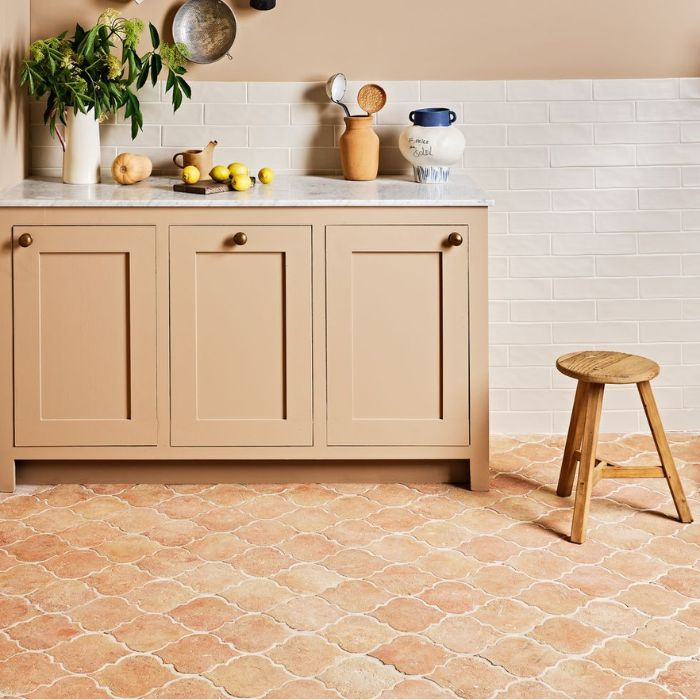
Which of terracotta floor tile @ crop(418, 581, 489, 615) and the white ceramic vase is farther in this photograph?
the white ceramic vase

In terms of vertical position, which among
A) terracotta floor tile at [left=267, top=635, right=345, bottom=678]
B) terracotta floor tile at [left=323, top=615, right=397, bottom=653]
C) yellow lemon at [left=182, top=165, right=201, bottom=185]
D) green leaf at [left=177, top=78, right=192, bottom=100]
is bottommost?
terracotta floor tile at [left=267, top=635, right=345, bottom=678]

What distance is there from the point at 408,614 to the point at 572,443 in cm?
108

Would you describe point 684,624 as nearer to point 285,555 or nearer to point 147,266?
point 285,555

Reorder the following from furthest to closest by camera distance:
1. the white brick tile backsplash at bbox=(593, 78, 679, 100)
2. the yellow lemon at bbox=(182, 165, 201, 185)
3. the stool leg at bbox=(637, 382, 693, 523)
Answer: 1. the white brick tile backsplash at bbox=(593, 78, 679, 100)
2. the yellow lemon at bbox=(182, 165, 201, 185)
3. the stool leg at bbox=(637, 382, 693, 523)

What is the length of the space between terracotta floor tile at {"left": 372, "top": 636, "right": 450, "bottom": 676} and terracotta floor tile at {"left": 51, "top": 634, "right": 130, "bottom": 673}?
635mm

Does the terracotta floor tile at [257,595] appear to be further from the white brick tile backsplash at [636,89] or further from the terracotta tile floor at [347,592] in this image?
the white brick tile backsplash at [636,89]

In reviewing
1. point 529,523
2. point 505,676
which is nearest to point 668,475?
point 529,523

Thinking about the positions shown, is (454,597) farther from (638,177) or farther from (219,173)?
(638,177)

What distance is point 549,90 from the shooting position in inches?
168

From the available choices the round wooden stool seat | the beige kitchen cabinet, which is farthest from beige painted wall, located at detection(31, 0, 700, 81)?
the round wooden stool seat

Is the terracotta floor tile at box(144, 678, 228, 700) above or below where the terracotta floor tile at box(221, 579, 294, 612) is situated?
below

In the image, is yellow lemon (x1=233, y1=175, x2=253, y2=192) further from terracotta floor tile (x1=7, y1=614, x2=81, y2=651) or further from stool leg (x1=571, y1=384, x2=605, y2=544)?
terracotta floor tile (x1=7, y1=614, x2=81, y2=651)

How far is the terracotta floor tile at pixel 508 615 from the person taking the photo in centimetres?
280

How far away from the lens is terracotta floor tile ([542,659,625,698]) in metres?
2.48
